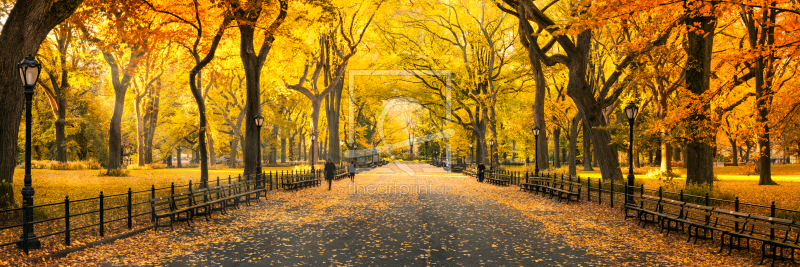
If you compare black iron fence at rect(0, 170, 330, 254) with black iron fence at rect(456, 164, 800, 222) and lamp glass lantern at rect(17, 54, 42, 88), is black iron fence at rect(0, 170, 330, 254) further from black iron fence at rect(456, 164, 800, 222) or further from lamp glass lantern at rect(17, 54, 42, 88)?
black iron fence at rect(456, 164, 800, 222)

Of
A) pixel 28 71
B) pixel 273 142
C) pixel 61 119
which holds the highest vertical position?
pixel 61 119

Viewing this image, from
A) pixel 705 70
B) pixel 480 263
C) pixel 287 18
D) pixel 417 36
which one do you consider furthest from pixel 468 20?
pixel 480 263

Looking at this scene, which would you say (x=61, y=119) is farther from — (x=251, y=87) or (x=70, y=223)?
(x=70, y=223)

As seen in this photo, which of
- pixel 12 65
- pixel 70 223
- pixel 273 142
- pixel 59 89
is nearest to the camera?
pixel 12 65

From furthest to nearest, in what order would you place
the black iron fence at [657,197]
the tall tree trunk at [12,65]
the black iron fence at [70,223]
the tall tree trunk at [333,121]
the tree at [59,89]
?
the tall tree trunk at [333,121]
the tree at [59,89]
the tall tree trunk at [12,65]
the black iron fence at [657,197]
the black iron fence at [70,223]

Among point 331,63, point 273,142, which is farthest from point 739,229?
point 273,142

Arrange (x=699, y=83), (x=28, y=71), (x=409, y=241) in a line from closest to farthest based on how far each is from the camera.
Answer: (x=28, y=71), (x=409, y=241), (x=699, y=83)

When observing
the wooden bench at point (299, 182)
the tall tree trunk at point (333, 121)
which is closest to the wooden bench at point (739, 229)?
the wooden bench at point (299, 182)

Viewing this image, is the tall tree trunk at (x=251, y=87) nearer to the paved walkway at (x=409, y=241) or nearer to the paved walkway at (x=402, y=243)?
the paved walkway at (x=409, y=241)

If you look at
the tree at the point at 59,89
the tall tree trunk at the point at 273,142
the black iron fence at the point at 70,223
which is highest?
the tree at the point at 59,89

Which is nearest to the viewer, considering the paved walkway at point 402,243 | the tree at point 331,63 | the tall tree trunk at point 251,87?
the paved walkway at point 402,243

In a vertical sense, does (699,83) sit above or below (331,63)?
below

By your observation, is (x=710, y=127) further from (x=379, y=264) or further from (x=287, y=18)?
(x=287, y=18)

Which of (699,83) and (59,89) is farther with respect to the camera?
(59,89)
